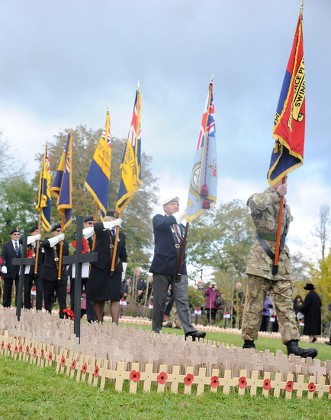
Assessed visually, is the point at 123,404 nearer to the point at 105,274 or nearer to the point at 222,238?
the point at 105,274

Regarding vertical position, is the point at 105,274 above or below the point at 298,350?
above

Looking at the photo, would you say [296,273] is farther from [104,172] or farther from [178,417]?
[178,417]

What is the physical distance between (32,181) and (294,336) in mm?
40844

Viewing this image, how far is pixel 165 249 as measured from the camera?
1049 centimetres

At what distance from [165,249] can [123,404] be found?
5.52 metres

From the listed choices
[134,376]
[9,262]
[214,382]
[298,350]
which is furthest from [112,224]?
[9,262]

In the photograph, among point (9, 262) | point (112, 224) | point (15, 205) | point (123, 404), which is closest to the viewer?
point (123, 404)

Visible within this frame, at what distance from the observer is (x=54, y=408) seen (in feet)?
15.5

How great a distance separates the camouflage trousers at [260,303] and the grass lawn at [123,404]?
7.57ft

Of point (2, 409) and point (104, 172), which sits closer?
point (2, 409)

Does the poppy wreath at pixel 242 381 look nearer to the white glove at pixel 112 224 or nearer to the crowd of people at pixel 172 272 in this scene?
the crowd of people at pixel 172 272

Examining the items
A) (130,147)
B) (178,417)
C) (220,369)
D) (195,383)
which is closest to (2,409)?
(178,417)

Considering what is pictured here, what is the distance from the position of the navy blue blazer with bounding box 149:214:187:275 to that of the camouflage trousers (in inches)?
81.6

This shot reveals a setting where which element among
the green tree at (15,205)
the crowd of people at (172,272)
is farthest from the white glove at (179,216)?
the green tree at (15,205)
